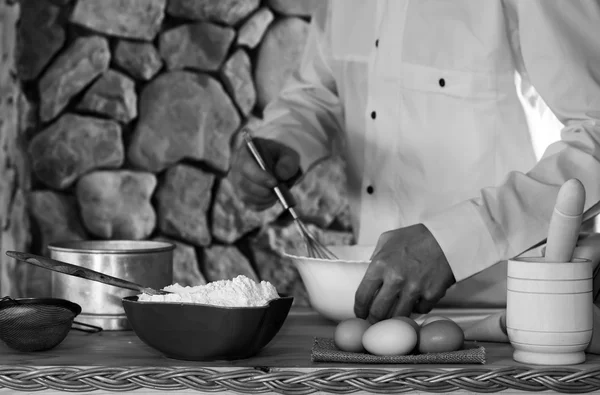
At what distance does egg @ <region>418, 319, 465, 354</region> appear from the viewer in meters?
0.95

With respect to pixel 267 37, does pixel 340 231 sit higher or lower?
lower

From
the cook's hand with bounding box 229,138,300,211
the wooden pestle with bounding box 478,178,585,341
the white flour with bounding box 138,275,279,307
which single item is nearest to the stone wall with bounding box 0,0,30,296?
the cook's hand with bounding box 229,138,300,211

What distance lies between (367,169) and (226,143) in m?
1.00

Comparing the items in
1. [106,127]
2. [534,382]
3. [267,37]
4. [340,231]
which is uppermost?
[267,37]

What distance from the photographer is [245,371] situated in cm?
87

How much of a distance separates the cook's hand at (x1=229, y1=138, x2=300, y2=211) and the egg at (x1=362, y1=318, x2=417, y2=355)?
1.57 ft

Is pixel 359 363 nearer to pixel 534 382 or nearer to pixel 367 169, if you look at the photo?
pixel 534 382

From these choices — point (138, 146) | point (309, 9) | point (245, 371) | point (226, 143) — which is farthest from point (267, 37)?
point (245, 371)

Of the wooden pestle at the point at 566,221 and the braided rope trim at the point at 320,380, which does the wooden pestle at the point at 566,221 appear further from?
the braided rope trim at the point at 320,380

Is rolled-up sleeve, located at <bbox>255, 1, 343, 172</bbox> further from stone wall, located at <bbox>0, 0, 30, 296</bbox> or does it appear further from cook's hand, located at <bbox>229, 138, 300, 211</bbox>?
stone wall, located at <bbox>0, 0, 30, 296</bbox>

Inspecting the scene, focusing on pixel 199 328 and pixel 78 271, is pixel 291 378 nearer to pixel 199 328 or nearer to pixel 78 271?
pixel 199 328

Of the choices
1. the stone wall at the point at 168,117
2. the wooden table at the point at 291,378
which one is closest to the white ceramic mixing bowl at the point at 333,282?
the wooden table at the point at 291,378

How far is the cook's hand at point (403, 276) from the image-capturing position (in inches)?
41.4

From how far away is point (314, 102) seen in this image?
1.79 m
